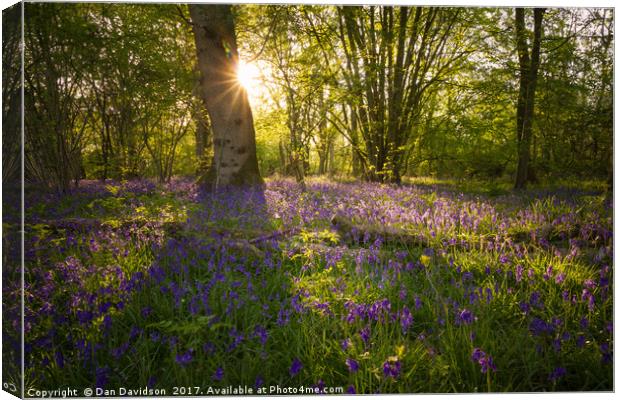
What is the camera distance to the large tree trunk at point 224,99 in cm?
452

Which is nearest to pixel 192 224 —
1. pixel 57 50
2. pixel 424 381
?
pixel 57 50

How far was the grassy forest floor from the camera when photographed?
1811mm

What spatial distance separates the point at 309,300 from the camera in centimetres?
227

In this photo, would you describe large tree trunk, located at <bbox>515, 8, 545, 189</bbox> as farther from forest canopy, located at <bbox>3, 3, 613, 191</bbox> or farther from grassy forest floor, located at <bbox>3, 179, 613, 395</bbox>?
grassy forest floor, located at <bbox>3, 179, 613, 395</bbox>

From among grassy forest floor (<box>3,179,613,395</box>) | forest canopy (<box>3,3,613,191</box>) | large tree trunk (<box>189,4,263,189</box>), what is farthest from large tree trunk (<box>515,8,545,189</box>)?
large tree trunk (<box>189,4,263,189</box>)

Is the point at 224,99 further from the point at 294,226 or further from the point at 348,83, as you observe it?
the point at 294,226

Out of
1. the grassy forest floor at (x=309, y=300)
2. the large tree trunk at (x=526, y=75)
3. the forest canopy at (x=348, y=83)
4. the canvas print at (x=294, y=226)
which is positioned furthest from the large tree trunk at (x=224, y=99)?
the large tree trunk at (x=526, y=75)

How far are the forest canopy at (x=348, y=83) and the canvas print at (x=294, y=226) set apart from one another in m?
0.02

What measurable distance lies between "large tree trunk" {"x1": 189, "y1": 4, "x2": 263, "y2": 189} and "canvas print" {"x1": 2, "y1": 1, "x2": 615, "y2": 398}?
0.15 ft

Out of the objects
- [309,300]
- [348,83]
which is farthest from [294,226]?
[348,83]

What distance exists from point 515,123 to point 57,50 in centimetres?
368

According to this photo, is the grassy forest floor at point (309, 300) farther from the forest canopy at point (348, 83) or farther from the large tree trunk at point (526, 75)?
the large tree trunk at point (526, 75)

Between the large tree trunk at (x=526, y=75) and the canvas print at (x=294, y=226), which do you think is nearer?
the canvas print at (x=294, y=226)

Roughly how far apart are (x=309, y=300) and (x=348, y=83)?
3676mm
